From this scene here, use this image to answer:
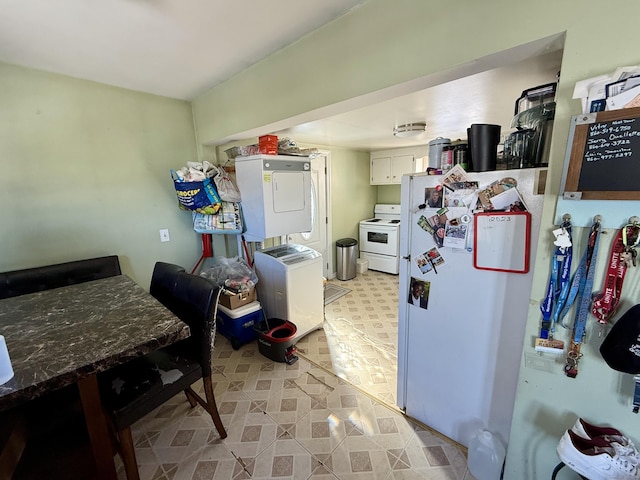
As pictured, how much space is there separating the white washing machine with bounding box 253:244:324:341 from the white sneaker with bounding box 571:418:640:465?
6.22 ft

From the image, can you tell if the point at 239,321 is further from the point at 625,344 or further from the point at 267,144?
the point at 625,344

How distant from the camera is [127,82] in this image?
2031 mm

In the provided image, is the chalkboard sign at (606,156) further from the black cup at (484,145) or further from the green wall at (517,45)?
the black cup at (484,145)

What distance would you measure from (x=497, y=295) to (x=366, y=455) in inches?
44.0

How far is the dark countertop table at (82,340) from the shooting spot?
891 mm

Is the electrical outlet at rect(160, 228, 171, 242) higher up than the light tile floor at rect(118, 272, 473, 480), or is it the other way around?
the electrical outlet at rect(160, 228, 171, 242)

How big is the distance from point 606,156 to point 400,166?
3.76 m

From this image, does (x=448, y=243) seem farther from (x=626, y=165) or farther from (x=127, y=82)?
(x=127, y=82)

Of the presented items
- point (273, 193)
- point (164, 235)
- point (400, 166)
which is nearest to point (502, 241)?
point (273, 193)

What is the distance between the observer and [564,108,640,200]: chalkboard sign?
780 millimetres

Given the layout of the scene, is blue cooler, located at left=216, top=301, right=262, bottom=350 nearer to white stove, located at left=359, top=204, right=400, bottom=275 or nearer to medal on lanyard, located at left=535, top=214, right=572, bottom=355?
medal on lanyard, located at left=535, top=214, right=572, bottom=355

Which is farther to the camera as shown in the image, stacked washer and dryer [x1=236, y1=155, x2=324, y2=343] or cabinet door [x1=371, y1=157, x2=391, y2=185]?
cabinet door [x1=371, y1=157, x2=391, y2=185]

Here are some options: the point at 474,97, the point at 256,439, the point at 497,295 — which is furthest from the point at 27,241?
the point at 474,97

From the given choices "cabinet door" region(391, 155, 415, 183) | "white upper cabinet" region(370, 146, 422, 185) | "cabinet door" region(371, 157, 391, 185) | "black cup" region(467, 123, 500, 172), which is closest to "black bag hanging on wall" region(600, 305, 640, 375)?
"black cup" region(467, 123, 500, 172)
